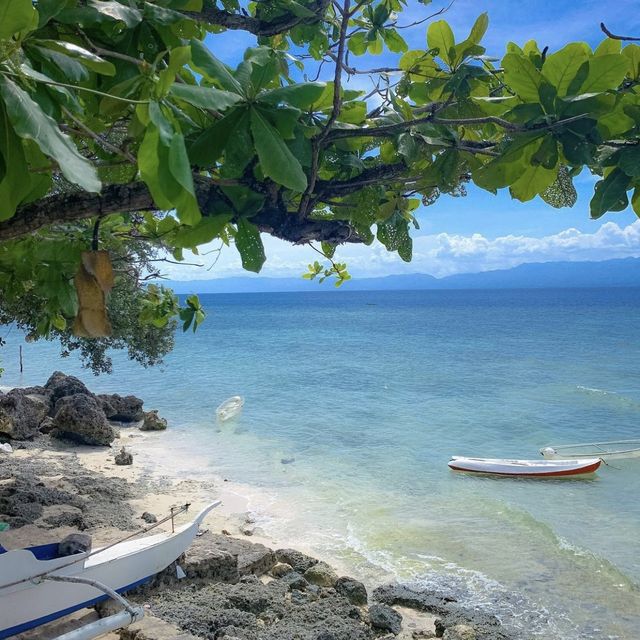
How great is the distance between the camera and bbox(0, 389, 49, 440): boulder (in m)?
12.0

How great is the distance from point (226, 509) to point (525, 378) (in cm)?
2002

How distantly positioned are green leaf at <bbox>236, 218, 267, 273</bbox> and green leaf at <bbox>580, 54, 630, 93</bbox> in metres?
0.91

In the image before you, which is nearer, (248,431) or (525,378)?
(248,431)

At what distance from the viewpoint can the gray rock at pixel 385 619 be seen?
5.62 m

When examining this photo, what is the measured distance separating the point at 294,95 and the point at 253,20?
1242 millimetres

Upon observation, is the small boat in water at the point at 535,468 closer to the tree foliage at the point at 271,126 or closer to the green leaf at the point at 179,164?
the tree foliage at the point at 271,126

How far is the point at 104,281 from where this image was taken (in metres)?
1.72

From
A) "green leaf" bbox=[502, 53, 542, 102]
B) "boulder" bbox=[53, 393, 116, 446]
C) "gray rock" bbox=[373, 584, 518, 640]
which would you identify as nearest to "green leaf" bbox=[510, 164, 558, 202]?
"green leaf" bbox=[502, 53, 542, 102]

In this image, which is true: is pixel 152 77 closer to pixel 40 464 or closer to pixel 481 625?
pixel 481 625

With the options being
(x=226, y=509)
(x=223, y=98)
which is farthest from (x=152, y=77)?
(x=226, y=509)

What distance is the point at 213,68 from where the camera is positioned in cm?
126

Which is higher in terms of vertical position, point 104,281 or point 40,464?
point 104,281

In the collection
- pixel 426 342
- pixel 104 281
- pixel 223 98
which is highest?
pixel 223 98

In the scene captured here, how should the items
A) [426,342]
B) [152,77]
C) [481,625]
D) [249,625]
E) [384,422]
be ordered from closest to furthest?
[152,77] → [249,625] → [481,625] → [384,422] → [426,342]
